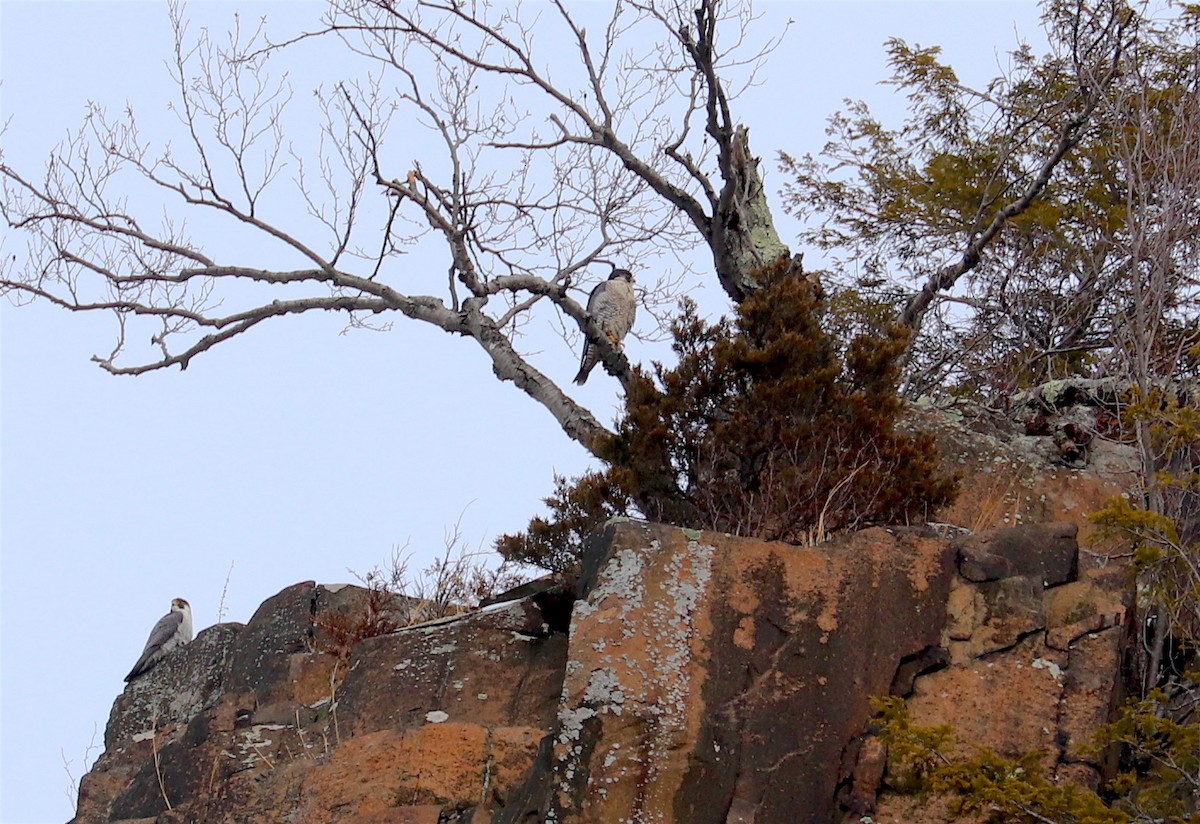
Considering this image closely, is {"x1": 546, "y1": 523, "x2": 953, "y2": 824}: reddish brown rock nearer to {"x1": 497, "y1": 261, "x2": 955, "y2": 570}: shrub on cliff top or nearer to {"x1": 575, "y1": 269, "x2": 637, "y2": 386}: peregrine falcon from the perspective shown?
{"x1": 497, "y1": 261, "x2": 955, "y2": 570}: shrub on cliff top

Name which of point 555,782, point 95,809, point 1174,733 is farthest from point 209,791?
point 1174,733

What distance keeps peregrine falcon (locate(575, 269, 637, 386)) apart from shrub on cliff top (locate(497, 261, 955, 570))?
3.06 meters

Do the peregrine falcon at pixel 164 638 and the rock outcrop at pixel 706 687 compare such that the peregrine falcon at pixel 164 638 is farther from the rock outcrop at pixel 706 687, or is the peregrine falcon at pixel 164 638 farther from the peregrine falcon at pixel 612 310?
the peregrine falcon at pixel 612 310

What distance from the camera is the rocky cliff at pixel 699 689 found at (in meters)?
6.55

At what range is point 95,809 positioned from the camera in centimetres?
945

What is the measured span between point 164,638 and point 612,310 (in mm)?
5150

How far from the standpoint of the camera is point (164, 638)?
11.3 meters

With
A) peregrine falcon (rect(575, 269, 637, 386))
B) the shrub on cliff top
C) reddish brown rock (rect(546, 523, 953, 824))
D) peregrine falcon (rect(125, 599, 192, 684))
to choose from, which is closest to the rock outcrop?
reddish brown rock (rect(546, 523, 953, 824))

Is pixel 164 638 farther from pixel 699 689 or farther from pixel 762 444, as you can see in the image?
pixel 699 689

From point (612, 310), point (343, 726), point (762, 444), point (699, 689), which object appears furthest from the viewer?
point (612, 310)

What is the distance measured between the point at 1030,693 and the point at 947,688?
381 mm

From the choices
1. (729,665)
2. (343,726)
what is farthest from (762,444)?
(343,726)

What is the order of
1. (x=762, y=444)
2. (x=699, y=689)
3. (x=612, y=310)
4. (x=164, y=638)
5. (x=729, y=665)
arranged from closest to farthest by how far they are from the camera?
(x=699, y=689) → (x=729, y=665) → (x=762, y=444) → (x=164, y=638) → (x=612, y=310)

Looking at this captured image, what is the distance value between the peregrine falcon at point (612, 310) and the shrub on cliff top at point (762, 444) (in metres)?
3.06
